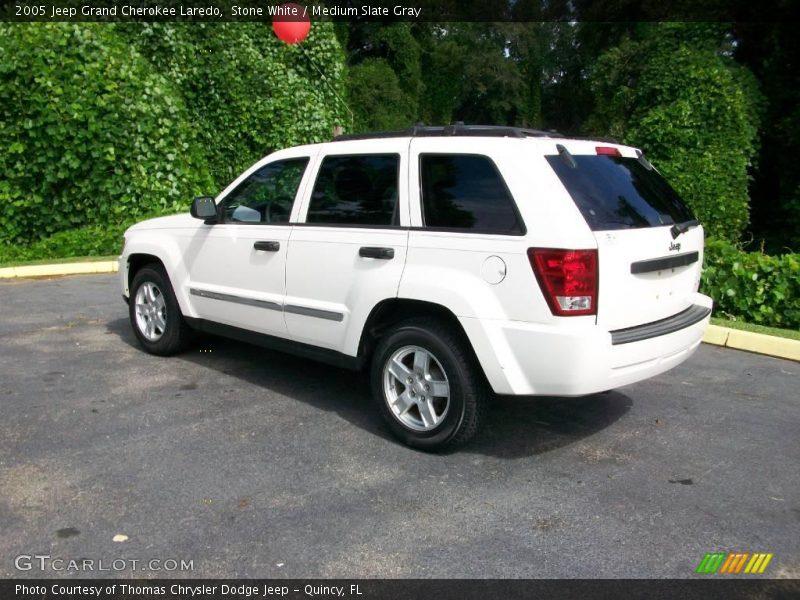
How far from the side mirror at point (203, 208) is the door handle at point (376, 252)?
5.16 feet

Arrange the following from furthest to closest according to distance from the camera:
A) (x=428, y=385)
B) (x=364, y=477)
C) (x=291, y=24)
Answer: (x=291, y=24)
(x=428, y=385)
(x=364, y=477)

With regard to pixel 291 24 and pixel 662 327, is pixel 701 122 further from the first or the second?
pixel 662 327

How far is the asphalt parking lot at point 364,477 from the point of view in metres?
3.25

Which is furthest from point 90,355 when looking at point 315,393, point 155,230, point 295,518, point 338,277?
point 295,518

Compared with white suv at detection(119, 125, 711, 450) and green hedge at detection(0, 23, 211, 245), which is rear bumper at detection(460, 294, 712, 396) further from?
green hedge at detection(0, 23, 211, 245)

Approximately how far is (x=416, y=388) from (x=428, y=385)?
0.09 m

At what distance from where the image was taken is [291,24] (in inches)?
572

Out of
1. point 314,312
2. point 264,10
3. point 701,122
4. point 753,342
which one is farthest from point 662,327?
point 264,10

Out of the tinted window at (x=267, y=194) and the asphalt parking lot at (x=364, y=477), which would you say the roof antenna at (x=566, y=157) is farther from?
the tinted window at (x=267, y=194)

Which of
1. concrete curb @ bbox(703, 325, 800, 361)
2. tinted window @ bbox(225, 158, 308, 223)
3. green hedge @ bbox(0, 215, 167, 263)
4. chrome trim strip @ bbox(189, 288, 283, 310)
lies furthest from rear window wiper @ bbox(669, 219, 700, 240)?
green hedge @ bbox(0, 215, 167, 263)

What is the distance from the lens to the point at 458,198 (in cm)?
426

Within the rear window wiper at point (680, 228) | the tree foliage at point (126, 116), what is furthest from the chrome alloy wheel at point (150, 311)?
the tree foliage at point (126, 116)

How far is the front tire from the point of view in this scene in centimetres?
616
